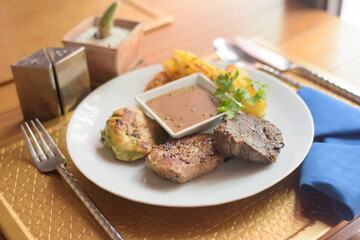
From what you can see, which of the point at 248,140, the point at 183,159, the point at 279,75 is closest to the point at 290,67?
the point at 279,75

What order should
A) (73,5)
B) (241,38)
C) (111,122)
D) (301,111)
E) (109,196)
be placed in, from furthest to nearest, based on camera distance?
(73,5) → (241,38) → (301,111) → (111,122) → (109,196)

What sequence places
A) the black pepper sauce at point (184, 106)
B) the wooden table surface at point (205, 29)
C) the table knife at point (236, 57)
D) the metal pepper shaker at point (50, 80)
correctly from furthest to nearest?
the wooden table surface at point (205, 29), the table knife at point (236, 57), the metal pepper shaker at point (50, 80), the black pepper sauce at point (184, 106)

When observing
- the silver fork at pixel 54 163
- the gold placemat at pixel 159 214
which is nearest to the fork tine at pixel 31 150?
the silver fork at pixel 54 163

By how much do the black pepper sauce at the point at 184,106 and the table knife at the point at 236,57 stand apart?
19.4 inches

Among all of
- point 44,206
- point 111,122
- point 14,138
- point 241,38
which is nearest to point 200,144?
point 111,122

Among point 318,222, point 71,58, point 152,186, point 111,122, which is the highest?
point 71,58

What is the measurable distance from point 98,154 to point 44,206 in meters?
0.27

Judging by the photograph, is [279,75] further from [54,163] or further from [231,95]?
[54,163]

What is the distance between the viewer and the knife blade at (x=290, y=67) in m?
2.08

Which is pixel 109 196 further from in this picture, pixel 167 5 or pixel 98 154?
pixel 167 5

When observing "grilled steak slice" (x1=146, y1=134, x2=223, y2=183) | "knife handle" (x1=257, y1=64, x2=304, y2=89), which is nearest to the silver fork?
"grilled steak slice" (x1=146, y1=134, x2=223, y2=183)

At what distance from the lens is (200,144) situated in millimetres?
1580

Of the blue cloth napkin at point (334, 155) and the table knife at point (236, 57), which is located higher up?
the table knife at point (236, 57)

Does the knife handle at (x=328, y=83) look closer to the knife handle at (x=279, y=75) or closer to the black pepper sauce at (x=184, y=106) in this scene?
the knife handle at (x=279, y=75)
